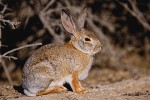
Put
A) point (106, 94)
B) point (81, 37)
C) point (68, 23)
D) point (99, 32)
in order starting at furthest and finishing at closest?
1. point (99, 32)
2. point (68, 23)
3. point (81, 37)
4. point (106, 94)

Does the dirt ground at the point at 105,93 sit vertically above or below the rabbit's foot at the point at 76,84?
below

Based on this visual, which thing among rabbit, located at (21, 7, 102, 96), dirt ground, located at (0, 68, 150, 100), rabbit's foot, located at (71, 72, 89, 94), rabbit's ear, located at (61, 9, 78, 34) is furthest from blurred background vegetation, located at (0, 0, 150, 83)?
rabbit's foot, located at (71, 72, 89, 94)

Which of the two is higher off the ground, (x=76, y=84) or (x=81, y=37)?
(x=81, y=37)

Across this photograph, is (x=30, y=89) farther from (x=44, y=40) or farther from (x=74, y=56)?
(x=44, y=40)

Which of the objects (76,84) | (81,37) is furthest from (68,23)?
(76,84)

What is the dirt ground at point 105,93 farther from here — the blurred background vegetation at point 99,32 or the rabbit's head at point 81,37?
the blurred background vegetation at point 99,32

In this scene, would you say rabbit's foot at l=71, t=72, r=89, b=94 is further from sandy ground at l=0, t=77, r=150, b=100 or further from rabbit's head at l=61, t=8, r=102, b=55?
rabbit's head at l=61, t=8, r=102, b=55

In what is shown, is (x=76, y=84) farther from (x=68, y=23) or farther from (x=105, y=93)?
(x=68, y=23)

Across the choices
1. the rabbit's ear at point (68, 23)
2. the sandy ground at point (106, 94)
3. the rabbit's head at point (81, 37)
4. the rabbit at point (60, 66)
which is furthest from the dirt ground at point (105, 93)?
the rabbit's ear at point (68, 23)
